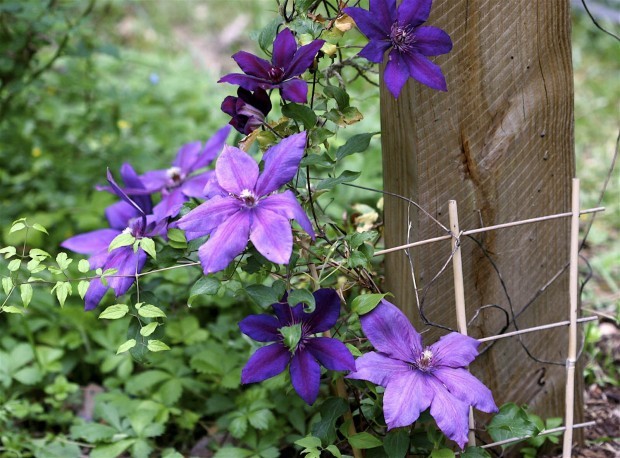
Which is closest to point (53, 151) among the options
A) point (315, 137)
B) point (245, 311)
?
point (245, 311)

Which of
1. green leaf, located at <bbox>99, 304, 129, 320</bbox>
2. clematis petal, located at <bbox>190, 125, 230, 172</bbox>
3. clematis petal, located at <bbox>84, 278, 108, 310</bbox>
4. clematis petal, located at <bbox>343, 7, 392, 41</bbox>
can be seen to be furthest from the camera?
clematis petal, located at <bbox>190, 125, 230, 172</bbox>

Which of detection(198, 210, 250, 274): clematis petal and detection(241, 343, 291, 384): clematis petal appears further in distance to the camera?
detection(241, 343, 291, 384): clematis petal

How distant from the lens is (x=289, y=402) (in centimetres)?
184

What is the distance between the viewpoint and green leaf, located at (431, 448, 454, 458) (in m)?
1.40

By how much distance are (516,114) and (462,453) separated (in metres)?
0.68

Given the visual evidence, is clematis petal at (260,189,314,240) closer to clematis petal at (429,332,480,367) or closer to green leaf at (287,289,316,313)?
green leaf at (287,289,316,313)

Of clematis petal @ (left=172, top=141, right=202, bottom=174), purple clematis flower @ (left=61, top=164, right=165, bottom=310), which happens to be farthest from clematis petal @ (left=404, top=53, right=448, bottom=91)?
clematis petal @ (left=172, top=141, right=202, bottom=174)

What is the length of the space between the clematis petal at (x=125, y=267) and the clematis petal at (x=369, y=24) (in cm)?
62

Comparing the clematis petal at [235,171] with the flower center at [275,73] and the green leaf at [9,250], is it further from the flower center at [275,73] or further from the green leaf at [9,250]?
the green leaf at [9,250]

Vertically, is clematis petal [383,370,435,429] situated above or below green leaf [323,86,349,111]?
below

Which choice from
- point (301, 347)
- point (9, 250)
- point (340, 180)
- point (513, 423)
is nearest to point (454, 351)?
point (513, 423)

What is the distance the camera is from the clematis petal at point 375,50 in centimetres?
133

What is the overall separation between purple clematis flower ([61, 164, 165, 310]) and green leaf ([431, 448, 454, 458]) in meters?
0.69

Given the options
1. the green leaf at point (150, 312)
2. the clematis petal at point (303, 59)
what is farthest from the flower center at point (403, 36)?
the green leaf at point (150, 312)
